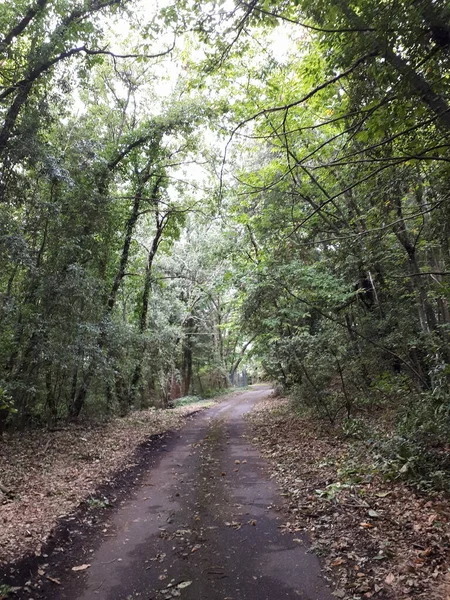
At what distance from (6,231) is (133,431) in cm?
778

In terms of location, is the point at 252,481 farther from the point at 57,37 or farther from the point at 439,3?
the point at 57,37

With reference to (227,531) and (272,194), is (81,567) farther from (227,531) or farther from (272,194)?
(272,194)

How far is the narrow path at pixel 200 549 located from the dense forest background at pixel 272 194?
2440mm

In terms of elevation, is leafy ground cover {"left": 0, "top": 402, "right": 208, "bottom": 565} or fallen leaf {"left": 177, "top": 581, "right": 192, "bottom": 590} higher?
leafy ground cover {"left": 0, "top": 402, "right": 208, "bottom": 565}

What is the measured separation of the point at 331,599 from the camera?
3422 mm

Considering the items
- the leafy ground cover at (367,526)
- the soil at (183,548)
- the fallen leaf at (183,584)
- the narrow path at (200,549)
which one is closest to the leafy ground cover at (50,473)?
the soil at (183,548)

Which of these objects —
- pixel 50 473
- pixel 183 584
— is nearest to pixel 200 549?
pixel 183 584

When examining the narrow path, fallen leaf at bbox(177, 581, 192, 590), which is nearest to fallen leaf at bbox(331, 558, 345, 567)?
the narrow path

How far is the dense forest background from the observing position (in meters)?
4.14

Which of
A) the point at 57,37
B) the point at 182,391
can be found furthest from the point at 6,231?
the point at 182,391

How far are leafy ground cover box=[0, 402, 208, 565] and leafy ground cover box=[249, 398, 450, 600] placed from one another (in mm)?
3519

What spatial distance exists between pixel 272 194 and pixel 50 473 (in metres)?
Result: 8.46

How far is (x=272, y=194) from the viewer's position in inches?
385

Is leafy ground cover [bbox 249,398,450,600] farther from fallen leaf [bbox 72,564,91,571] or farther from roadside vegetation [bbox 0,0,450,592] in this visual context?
fallen leaf [bbox 72,564,91,571]
